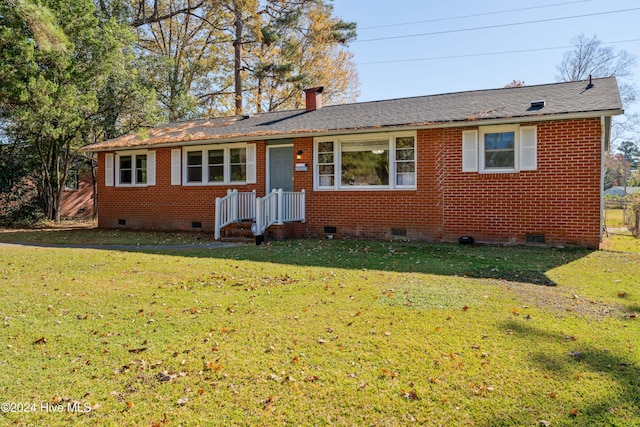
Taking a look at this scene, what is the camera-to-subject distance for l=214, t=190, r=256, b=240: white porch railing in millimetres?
11969

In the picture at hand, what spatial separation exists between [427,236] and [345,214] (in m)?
2.37

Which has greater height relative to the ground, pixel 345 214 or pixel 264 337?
pixel 345 214

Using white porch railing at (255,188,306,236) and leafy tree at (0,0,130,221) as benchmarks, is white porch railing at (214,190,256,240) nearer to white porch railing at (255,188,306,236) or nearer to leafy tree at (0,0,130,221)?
white porch railing at (255,188,306,236)

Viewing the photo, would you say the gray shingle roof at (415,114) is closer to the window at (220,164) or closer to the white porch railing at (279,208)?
the window at (220,164)

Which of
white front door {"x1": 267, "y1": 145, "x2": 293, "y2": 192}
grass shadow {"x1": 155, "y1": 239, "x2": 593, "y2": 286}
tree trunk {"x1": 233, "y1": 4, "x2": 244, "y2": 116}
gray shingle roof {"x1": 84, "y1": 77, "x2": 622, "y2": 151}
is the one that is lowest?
grass shadow {"x1": 155, "y1": 239, "x2": 593, "y2": 286}

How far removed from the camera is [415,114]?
11773 millimetres

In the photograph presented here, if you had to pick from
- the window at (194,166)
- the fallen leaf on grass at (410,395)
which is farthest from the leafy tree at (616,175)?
the fallen leaf on grass at (410,395)

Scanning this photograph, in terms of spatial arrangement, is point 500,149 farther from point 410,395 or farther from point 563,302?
point 410,395

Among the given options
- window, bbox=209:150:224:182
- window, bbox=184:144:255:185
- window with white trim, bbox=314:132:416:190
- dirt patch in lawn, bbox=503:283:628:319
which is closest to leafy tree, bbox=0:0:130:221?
window, bbox=184:144:255:185

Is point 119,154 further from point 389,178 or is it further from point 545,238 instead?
point 545,238

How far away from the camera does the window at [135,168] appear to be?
1479 cm

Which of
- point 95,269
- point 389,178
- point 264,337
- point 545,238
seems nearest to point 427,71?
point 389,178

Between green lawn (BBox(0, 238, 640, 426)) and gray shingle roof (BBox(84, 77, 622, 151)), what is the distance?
4.45 m

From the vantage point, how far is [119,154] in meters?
15.4
